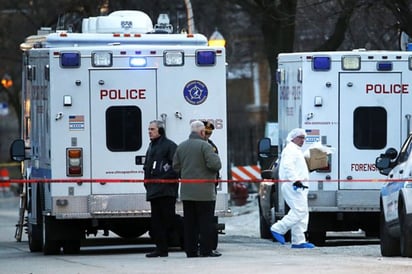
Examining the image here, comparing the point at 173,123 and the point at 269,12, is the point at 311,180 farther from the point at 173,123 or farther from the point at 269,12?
the point at 269,12

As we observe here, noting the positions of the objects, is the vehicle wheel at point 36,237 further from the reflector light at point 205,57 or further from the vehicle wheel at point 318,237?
the vehicle wheel at point 318,237

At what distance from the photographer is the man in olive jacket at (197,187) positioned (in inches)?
641

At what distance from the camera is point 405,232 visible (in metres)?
15.7

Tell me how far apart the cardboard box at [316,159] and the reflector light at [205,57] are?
87.3 inches

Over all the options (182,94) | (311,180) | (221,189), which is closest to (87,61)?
(182,94)

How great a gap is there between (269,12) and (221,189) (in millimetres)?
14686

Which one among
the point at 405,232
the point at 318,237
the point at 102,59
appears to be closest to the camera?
the point at 405,232

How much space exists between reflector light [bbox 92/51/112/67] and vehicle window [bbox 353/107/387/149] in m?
4.22

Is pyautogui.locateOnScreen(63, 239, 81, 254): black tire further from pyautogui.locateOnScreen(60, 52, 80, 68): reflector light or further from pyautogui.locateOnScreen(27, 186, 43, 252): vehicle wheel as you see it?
pyautogui.locateOnScreen(60, 52, 80, 68): reflector light

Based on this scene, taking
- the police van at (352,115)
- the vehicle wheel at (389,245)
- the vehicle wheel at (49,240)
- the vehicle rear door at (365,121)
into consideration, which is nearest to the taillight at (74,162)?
the vehicle wheel at (49,240)

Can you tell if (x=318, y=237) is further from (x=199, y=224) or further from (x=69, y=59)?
(x=69, y=59)

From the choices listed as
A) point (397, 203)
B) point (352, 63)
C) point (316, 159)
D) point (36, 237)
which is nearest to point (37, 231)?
point (36, 237)

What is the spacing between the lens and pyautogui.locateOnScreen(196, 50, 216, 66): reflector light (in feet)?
58.9

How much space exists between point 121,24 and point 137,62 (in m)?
2.53
